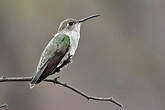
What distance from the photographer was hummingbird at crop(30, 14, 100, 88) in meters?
3.15

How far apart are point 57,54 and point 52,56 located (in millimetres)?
45

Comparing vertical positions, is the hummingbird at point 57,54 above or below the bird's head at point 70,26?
below

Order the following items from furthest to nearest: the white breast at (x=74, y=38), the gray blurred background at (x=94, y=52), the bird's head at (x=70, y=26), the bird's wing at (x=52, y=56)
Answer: the gray blurred background at (x=94, y=52), the bird's head at (x=70, y=26), the white breast at (x=74, y=38), the bird's wing at (x=52, y=56)

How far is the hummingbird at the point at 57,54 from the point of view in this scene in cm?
315

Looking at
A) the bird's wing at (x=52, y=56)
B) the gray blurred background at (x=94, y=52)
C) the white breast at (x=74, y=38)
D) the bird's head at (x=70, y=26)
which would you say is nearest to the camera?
the bird's wing at (x=52, y=56)

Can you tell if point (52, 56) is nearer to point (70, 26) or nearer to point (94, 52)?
point (70, 26)

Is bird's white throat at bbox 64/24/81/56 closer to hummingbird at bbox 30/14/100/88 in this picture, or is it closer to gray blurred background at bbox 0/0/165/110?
hummingbird at bbox 30/14/100/88

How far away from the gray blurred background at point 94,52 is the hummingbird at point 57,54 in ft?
24.4

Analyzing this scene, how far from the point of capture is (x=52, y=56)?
3377 mm

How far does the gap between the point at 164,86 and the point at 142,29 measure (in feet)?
7.92

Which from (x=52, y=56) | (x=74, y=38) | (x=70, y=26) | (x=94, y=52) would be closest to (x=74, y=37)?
(x=74, y=38)

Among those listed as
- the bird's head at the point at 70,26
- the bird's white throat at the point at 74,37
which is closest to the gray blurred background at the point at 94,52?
the bird's head at the point at 70,26

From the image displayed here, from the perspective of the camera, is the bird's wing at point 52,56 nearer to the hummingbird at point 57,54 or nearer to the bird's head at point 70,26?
the hummingbird at point 57,54

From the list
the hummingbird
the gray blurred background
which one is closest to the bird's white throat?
the hummingbird
